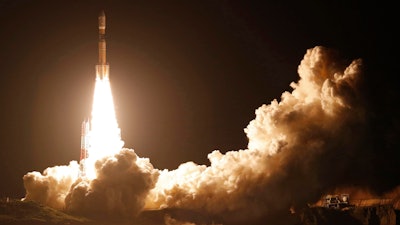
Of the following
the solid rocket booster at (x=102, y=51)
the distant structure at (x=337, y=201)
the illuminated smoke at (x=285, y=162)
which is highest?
the solid rocket booster at (x=102, y=51)

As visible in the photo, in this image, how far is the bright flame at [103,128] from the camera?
88.8 metres

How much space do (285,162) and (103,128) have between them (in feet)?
42.3

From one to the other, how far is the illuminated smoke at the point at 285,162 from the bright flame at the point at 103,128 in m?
1.21

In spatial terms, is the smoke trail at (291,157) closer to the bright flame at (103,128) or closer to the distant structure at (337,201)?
the distant structure at (337,201)

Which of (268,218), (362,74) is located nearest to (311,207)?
(268,218)

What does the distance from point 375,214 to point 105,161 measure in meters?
18.3

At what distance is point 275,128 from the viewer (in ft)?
286

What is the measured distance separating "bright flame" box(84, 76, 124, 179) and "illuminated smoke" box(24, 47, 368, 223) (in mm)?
1213

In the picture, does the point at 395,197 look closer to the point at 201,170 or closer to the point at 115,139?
the point at 201,170

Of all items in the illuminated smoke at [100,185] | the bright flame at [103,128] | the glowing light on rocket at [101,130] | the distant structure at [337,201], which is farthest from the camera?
the bright flame at [103,128]

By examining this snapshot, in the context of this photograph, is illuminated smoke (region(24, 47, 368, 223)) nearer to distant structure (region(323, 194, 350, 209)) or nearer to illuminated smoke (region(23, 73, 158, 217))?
illuminated smoke (region(23, 73, 158, 217))

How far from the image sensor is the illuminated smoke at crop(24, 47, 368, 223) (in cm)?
8606

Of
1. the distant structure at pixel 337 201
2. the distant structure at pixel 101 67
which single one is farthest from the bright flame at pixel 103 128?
the distant structure at pixel 337 201

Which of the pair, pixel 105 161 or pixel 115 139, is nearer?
pixel 105 161
